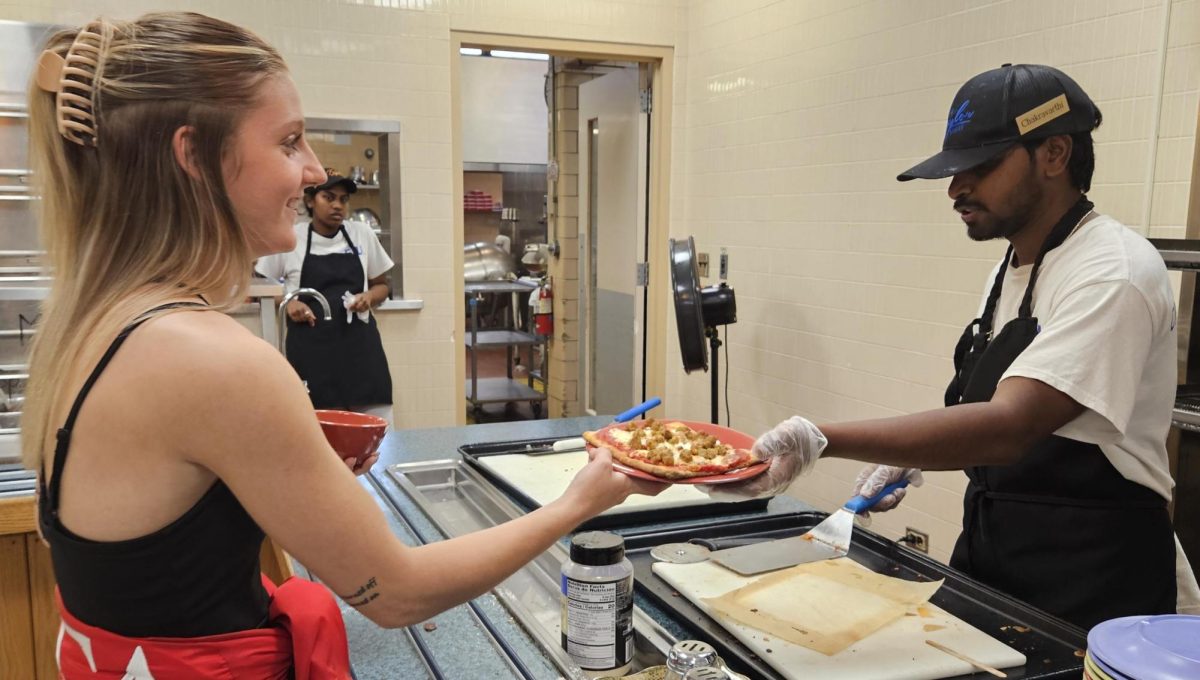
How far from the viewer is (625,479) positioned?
1.25m

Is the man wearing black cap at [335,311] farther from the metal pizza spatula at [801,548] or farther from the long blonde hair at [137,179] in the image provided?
the long blonde hair at [137,179]

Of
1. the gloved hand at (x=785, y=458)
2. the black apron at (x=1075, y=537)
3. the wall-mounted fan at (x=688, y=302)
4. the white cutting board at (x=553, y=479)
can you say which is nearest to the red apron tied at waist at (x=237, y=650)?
the gloved hand at (x=785, y=458)

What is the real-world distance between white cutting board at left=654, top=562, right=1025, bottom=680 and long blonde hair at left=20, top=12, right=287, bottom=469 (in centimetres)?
86

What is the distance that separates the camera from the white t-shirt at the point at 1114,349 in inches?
56.8

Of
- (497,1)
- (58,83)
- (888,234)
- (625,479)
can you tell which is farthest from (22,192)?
(888,234)

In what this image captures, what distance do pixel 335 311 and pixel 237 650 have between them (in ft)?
10.4

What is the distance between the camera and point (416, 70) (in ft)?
14.4

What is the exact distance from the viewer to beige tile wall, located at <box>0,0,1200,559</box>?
2.62m

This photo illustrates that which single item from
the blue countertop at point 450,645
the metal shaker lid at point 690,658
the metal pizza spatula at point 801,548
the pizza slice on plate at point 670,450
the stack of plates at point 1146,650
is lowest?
the blue countertop at point 450,645

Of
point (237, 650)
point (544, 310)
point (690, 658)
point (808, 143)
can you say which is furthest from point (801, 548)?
point (544, 310)

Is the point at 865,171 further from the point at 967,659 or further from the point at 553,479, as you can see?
the point at 967,659

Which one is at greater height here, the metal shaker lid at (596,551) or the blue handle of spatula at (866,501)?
the metal shaker lid at (596,551)

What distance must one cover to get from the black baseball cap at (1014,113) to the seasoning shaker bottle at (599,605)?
3.37 ft

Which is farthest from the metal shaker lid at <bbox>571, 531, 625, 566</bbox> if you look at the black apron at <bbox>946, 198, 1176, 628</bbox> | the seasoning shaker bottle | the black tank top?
the black apron at <bbox>946, 198, 1176, 628</bbox>
